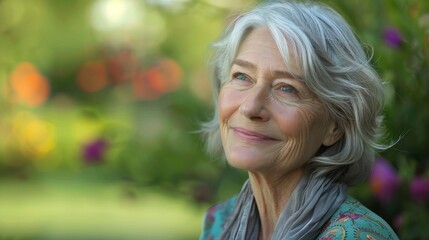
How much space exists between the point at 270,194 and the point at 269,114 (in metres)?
0.28

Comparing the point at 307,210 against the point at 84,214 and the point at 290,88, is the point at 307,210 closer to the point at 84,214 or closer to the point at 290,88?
the point at 290,88

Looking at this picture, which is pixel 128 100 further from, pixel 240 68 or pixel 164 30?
pixel 240 68

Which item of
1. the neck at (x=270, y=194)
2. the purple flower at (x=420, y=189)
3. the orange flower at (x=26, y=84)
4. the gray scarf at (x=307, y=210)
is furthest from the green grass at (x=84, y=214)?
the gray scarf at (x=307, y=210)

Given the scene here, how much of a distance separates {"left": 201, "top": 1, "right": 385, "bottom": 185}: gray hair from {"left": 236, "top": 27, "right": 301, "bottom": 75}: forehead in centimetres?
1

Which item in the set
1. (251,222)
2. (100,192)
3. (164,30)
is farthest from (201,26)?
(251,222)

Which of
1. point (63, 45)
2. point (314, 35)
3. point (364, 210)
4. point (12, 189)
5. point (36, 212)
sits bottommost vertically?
point (364, 210)

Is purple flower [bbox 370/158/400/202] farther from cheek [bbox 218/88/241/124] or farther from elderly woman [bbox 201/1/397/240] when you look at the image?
cheek [bbox 218/88/241/124]

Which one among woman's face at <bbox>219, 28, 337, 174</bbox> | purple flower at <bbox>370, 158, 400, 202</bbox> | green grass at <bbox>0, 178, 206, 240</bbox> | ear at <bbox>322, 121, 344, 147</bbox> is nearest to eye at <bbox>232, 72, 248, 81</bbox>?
woman's face at <bbox>219, 28, 337, 174</bbox>

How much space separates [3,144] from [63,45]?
3.35 m

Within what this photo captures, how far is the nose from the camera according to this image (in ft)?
8.16

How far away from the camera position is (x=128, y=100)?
33.0 ft

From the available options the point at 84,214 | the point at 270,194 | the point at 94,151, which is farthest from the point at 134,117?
the point at 270,194

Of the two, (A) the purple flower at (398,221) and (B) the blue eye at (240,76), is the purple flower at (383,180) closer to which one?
(A) the purple flower at (398,221)

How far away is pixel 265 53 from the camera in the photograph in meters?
2.52
